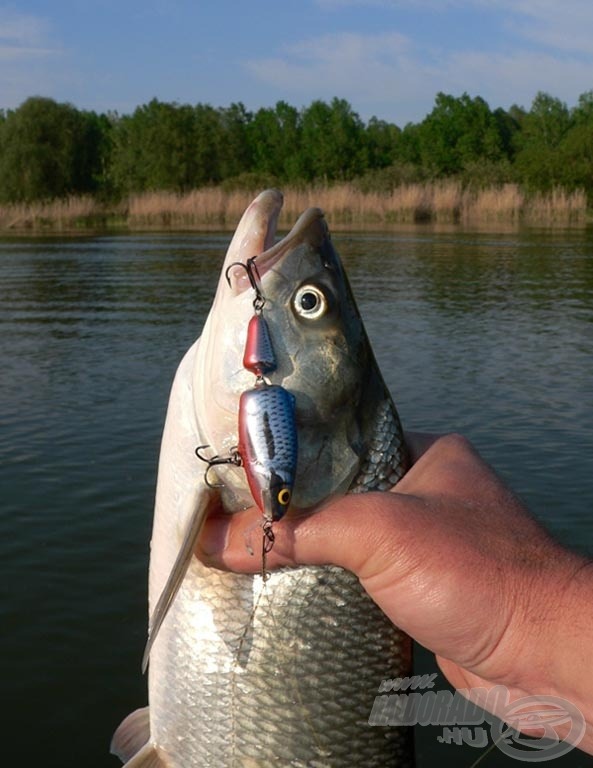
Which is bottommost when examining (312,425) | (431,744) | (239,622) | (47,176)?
(431,744)

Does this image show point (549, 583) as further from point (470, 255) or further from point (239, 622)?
point (470, 255)

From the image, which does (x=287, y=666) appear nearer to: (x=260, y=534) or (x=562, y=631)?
(x=260, y=534)

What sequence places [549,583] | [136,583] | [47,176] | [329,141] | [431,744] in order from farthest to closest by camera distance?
[329,141] → [47,176] → [136,583] → [431,744] → [549,583]

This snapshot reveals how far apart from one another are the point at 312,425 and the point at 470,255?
27773 millimetres

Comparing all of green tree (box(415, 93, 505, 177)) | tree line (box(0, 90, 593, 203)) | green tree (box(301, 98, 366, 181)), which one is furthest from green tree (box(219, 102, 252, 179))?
green tree (box(415, 93, 505, 177))

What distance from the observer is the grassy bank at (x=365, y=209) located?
155 ft

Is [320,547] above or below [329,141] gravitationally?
below

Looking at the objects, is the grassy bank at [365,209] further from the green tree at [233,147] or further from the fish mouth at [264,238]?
the fish mouth at [264,238]

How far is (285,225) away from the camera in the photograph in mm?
39625

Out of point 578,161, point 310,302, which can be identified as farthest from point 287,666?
point 578,161

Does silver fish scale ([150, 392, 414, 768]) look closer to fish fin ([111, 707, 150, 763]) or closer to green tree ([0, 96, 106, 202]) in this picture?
fish fin ([111, 707, 150, 763])

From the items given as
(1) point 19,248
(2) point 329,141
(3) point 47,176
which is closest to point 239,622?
(1) point 19,248

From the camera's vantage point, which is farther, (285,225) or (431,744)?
(285,225)

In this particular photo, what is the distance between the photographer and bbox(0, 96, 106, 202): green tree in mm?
64938
